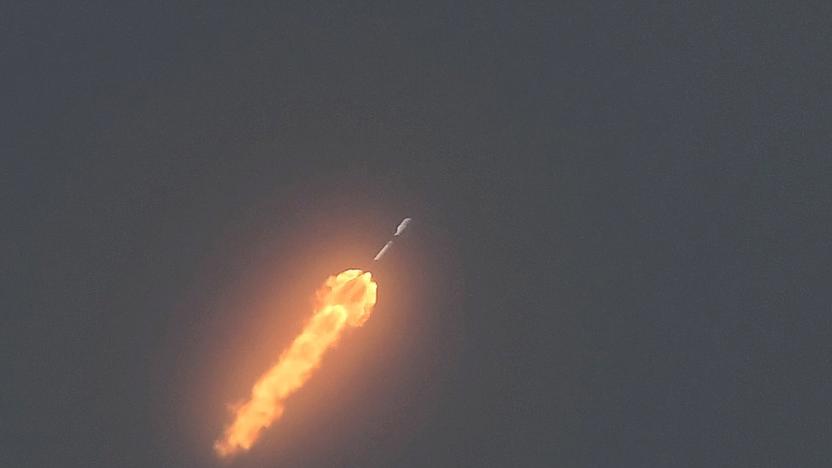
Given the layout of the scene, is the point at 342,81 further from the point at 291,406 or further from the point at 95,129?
the point at 291,406

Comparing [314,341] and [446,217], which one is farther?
[446,217]

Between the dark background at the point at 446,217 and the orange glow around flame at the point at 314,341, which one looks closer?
the orange glow around flame at the point at 314,341

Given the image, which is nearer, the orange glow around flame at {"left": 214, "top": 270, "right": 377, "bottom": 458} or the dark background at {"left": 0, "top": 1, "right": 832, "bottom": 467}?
the orange glow around flame at {"left": 214, "top": 270, "right": 377, "bottom": 458}

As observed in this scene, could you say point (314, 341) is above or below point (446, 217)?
below

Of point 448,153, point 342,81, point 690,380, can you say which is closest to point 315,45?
point 342,81
